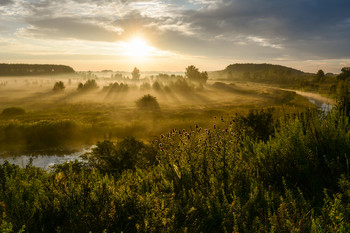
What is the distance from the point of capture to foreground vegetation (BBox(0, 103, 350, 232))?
147 inches

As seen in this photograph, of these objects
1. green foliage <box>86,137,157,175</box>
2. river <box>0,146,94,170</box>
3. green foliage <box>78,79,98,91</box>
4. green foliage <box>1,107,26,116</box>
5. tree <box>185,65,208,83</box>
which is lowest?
river <box>0,146,94,170</box>

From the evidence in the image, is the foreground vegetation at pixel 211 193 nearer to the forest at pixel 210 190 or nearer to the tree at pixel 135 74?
the forest at pixel 210 190

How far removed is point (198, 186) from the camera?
17.4 feet

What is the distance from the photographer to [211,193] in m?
4.92

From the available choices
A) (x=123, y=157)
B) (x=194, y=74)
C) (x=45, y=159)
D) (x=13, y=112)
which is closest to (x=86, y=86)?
(x=194, y=74)

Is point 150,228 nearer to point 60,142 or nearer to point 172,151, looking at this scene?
point 172,151

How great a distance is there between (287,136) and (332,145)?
109cm

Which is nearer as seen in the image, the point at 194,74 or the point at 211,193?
the point at 211,193

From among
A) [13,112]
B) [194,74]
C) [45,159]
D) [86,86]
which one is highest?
[194,74]

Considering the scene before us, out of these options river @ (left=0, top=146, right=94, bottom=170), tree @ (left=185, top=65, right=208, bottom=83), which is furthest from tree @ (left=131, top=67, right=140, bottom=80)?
river @ (left=0, top=146, right=94, bottom=170)

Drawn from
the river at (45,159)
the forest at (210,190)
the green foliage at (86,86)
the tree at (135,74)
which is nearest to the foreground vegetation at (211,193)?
the forest at (210,190)

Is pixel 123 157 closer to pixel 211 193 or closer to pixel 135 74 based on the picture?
pixel 211 193

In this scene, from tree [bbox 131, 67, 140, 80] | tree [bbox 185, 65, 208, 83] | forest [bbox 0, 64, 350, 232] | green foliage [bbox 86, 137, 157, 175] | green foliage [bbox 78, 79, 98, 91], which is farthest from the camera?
tree [bbox 131, 67, 140, 80]

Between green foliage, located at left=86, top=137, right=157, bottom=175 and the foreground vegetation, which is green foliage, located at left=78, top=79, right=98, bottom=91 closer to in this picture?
green foliage, located at left=86, top=137, right=157, bottom=175
